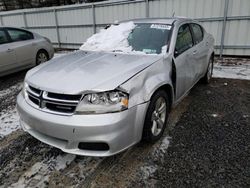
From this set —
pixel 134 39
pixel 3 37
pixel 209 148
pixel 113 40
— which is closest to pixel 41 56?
pixel 3 37

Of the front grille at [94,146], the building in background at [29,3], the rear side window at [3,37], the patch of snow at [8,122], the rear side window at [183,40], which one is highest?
the building in background at [29,3]

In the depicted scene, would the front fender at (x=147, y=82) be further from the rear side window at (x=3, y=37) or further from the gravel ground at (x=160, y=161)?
the rear side window at (x=3, y=37)

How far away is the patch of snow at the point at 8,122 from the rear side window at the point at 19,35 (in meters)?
2.96

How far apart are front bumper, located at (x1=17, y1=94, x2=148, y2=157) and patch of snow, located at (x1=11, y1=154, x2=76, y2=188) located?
0.36 meters

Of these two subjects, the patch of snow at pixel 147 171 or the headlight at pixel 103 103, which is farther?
the patch of snow at pixel 147 171

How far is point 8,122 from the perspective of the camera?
3887mm

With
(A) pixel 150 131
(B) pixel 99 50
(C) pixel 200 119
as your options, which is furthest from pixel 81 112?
(C) pixel 200 119

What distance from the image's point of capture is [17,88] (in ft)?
18.7

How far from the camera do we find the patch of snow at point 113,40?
354 cm

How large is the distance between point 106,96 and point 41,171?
1.15 meters

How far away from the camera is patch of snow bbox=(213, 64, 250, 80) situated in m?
6.01

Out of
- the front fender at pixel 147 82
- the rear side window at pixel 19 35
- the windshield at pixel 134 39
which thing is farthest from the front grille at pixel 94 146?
the rear side window at pixel 19 35

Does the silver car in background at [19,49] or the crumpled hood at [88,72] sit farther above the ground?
the crumpled hood at [88,72]

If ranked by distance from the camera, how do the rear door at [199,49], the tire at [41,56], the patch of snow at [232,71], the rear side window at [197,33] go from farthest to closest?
the tire at [41,56] → the patch of snow at [232,71] → the rear side window at [197,33] → the rear door at [199,49]
